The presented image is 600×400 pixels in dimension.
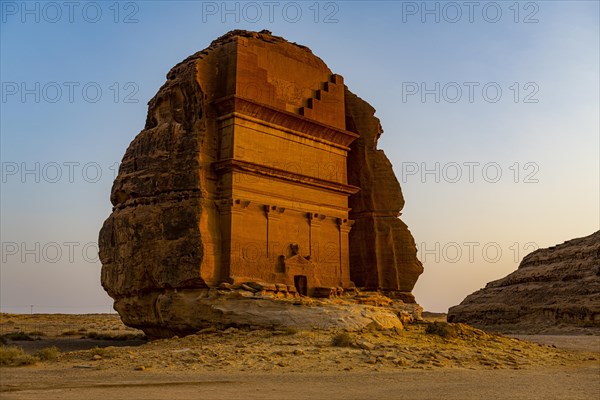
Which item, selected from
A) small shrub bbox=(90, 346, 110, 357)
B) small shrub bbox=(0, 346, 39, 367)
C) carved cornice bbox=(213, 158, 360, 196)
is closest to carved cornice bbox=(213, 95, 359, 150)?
carved cornice bbox=(213, 158, 360, 196)

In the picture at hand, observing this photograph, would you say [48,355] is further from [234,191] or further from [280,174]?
[280,174]

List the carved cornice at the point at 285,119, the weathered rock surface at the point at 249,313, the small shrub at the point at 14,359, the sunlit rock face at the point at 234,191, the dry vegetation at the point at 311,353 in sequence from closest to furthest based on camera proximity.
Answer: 1. the dry vegetation at the point at 311,353
2. the small shrub at the point at 14,359
3. the weathered rock surface at the point at 249,313
4. the sunlit rock face at the point at 234,191
5. the carved cornice at the point at 285,119

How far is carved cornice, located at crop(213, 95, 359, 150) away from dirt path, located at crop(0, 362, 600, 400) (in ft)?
29.6

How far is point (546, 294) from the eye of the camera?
32.6m

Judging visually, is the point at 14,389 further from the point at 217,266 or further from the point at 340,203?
the point at 340,203

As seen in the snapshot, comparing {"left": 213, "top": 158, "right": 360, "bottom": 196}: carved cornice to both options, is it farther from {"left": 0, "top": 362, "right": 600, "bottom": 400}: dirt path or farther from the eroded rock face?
the eroded rock face

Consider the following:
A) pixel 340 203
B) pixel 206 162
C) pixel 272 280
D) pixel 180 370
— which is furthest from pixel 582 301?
pixel 180 370

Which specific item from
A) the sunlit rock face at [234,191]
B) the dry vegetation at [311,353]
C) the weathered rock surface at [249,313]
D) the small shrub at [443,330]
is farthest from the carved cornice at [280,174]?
the small shrub at [443,330]

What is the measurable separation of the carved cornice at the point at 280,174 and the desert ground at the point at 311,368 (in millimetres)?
4720

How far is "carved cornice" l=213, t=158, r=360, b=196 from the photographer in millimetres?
17312

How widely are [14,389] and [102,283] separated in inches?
405

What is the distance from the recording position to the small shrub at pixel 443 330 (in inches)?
648

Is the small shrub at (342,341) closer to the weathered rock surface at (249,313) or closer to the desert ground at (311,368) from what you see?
the desert ground at (311,368)

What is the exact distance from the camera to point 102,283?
19094mm
